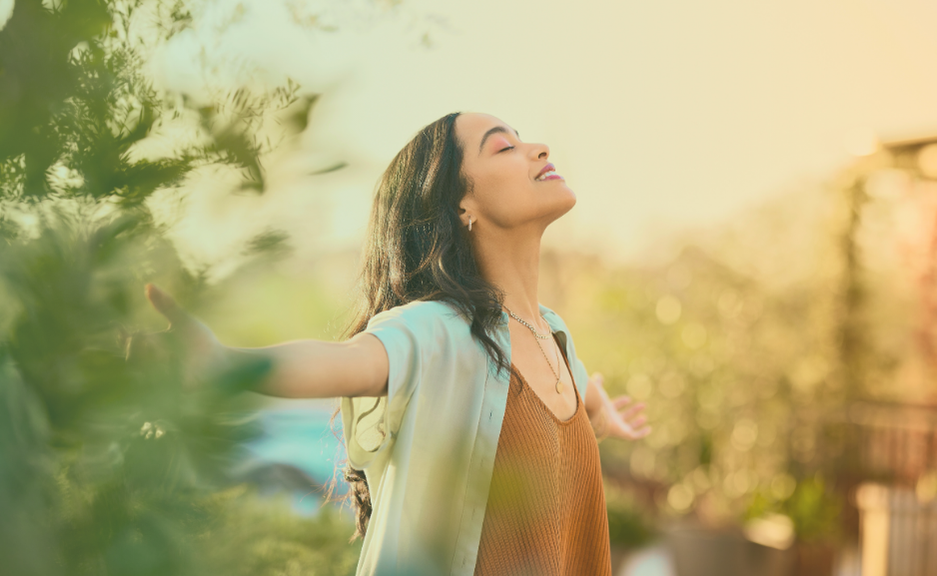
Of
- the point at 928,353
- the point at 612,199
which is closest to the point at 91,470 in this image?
the point at 612,199

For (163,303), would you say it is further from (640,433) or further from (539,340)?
(640,433)

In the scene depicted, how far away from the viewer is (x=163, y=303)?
1.22 ft

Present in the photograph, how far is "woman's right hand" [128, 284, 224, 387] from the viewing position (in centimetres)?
35

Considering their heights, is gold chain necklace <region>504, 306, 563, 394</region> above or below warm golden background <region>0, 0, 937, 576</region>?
below

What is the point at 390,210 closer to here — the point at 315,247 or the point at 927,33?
the point at 315,247

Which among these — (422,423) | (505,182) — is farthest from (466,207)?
(422,423)

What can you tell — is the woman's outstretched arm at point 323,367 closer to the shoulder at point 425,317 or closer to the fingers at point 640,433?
the shoulder at point 425,317

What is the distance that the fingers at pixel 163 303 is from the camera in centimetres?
37

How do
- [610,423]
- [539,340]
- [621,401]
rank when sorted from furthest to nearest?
[621,401]
[610,423]
[539,340]

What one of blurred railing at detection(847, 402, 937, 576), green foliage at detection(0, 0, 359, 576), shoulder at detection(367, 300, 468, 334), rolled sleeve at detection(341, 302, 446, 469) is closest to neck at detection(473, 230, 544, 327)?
shoulder at detection(367, 300, 468, 334)

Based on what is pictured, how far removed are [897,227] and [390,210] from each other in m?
6.08

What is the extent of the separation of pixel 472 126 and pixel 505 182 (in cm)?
15

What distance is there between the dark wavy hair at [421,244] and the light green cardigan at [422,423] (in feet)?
0.33

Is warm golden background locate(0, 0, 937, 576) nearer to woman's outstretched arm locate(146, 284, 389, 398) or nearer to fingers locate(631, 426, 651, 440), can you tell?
woman's outstretched arm locate(146, 284, 389, 398)
